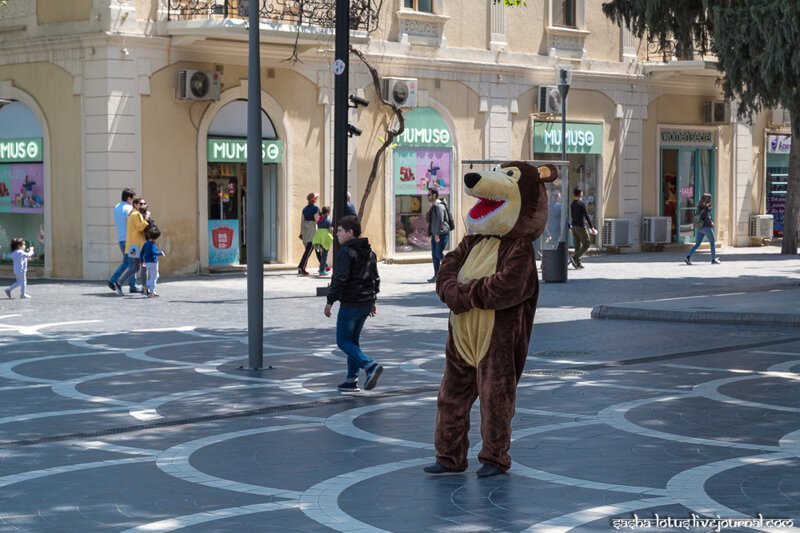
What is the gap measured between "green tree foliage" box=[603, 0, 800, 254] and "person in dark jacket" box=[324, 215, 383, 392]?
9.74m

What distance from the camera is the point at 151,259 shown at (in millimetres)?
23219

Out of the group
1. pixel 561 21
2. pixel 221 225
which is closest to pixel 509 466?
pixel 221 225

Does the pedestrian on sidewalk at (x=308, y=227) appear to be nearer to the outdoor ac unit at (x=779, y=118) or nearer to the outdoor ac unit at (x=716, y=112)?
the outdoor ac unit at (x=716, y=112)

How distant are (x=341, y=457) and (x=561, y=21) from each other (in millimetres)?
28717

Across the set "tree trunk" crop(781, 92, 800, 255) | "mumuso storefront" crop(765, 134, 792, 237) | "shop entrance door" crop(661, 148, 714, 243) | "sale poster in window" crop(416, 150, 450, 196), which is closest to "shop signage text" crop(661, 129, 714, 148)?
"shop entrance door" crop(661, 148, 714, 243)

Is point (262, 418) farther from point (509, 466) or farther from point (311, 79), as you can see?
point (311, 79)

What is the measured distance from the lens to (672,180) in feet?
129

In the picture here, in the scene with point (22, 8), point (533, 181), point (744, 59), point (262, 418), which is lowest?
point (262, 418)

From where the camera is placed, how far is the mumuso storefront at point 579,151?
117ft

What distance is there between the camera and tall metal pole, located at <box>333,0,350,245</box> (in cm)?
1856

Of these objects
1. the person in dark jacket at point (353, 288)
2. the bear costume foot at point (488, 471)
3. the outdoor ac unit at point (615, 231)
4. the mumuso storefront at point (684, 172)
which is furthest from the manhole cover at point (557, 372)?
the mumuso storefront at point (684, 172)

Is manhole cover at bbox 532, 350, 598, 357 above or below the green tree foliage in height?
below

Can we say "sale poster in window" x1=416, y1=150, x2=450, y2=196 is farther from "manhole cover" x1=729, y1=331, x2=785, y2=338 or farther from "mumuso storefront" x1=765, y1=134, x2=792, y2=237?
"manhole cover" x1=729, y1=331, x2=785, y2=338

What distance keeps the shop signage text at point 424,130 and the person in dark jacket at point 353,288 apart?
20.2 metres
